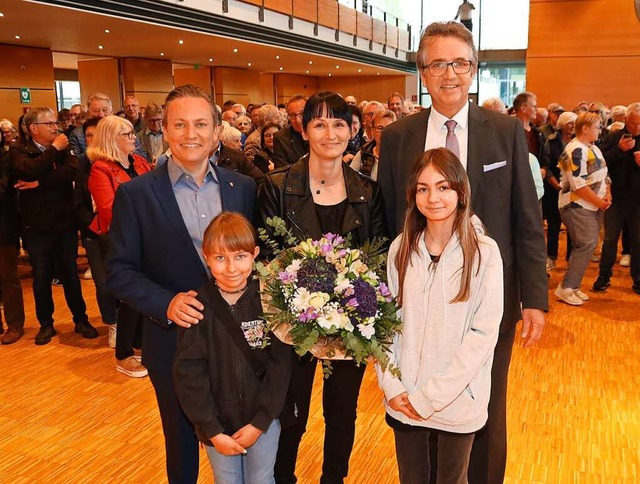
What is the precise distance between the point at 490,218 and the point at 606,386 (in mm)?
2387

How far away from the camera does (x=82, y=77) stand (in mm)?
17469

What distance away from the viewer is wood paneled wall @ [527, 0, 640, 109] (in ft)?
38.3

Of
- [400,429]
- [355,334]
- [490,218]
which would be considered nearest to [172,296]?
[355,334]

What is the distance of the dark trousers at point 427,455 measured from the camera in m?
2.01

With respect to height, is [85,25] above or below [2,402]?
above

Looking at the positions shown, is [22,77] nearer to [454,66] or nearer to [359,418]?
[359,418]

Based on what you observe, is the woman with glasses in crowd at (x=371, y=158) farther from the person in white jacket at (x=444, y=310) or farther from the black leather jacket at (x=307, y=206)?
the person in white jacket at (x=444, y=310)

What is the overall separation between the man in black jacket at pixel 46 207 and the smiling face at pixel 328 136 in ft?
10.3

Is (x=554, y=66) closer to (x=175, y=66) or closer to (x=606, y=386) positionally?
(x=606, y=386)

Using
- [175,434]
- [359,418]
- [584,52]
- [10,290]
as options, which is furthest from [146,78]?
[175,434]

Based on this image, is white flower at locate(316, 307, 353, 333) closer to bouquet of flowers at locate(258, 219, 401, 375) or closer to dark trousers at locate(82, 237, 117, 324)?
bouquet of flowers at locate(258, 219, 401, 375)

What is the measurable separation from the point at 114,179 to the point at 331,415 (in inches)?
100

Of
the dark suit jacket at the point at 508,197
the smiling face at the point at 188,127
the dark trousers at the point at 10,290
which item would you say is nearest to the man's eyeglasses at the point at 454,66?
the dark suit jacket at the point at 508,197

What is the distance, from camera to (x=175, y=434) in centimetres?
224
